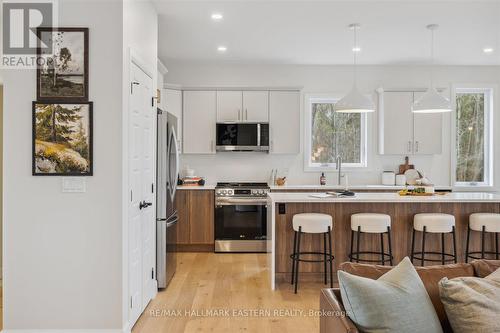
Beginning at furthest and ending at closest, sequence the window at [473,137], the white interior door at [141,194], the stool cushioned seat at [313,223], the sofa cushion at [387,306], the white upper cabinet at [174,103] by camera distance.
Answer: the window at [473,137]
the white upper cabinet at [174,103]
the stool cushioned seat at [313,223]
the white interior door at [141,194]
the sofa cushion at [387,306]

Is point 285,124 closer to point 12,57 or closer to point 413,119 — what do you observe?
point 413,119

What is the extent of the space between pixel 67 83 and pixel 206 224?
3389 mm

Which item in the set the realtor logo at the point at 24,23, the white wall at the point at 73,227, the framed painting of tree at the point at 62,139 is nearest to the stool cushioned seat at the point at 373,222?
the white wall at the point at 73,227

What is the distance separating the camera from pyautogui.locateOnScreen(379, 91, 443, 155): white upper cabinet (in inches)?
247

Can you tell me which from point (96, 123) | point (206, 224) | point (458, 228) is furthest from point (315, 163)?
point (96, 123)

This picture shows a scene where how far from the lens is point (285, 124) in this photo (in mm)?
6297

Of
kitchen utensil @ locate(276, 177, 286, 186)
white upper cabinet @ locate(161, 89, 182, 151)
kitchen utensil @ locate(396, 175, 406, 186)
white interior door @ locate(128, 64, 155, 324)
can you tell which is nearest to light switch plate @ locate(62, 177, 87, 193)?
white interior door @ locate(128, 64, 155, 324)

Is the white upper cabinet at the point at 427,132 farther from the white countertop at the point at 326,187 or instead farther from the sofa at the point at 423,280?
the sofa at the point at 423,280

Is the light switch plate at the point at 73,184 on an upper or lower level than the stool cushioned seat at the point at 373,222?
upper

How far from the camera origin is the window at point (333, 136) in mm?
6645

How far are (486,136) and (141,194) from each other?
19.2 ft

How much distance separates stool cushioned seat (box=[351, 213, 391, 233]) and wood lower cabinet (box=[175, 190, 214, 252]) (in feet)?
8.10

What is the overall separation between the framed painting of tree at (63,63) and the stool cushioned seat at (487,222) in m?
3.92

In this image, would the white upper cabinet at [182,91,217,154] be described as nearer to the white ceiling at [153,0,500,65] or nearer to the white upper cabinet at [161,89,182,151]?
the white upper cabinet at [161,89,182,151]
